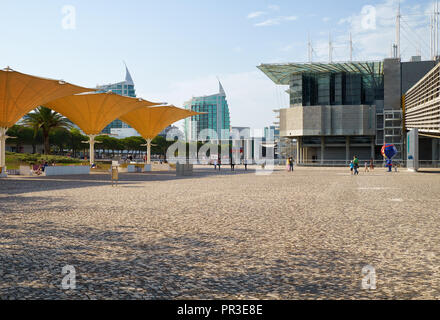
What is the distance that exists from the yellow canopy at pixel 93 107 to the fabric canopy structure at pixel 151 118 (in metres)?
7.41

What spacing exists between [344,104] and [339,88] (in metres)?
2.93

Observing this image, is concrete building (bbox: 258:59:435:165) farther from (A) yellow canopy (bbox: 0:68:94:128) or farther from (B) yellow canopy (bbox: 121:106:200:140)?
(A) yellow canopy (bbox: 0:68:94:128)

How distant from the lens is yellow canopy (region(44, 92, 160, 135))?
37.9 m

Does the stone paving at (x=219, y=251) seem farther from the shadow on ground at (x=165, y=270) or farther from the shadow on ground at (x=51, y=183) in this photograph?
the shadow on ground at (x=51, y=183)

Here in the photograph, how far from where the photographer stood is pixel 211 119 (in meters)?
188

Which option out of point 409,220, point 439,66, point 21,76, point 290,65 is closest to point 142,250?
point 409,220

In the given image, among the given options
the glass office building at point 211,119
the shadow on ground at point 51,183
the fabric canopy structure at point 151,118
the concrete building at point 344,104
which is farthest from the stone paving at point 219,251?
the glass office building at point 211,119

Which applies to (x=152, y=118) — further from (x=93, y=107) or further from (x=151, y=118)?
(x=93, y=107)

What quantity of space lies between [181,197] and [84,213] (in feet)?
15.9

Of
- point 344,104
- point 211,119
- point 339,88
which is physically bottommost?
point 344,104

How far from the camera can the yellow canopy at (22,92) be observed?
27.6 m

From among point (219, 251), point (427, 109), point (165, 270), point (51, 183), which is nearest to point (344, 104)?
point (427, 109)

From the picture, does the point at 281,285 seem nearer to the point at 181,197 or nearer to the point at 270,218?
the point at 270,218

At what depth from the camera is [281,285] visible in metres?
4.75
